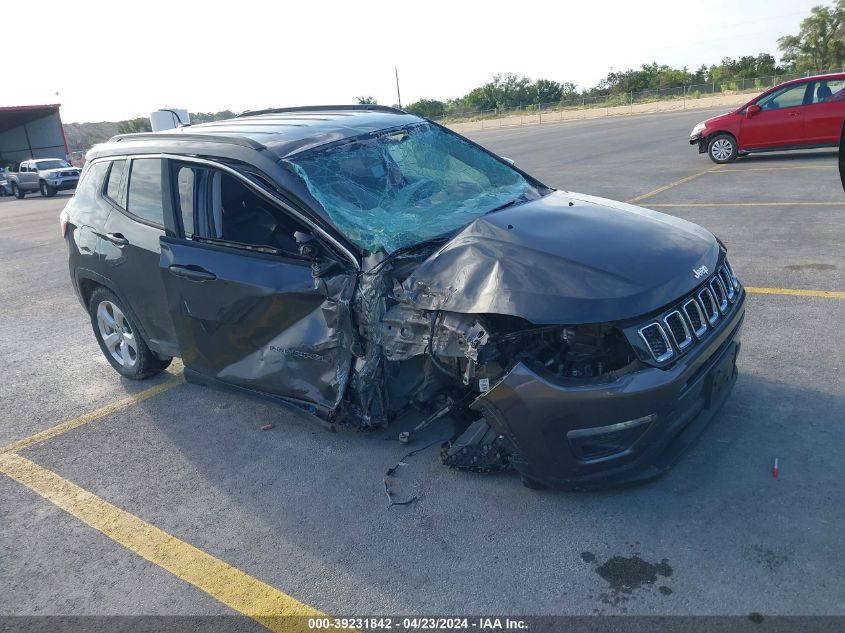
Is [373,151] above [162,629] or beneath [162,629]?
above

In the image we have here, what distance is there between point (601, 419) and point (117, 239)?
356 cm

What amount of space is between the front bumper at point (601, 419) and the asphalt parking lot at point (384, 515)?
0.25 meters

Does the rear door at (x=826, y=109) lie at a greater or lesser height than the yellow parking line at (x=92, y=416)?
greater

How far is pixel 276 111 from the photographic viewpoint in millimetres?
5875

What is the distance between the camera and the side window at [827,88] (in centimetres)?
1315

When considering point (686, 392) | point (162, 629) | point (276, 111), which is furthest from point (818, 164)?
point (162, 629)

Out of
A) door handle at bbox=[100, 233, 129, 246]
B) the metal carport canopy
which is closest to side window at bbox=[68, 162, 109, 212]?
door handle at bbox=[100, 233, 129, 246]

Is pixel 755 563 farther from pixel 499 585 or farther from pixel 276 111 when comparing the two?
pixel 276 111

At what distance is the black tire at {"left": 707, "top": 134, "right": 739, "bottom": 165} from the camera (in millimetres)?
14430

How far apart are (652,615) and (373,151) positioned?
3085mm

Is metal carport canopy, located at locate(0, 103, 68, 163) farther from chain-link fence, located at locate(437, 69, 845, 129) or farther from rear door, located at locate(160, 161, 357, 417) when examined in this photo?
rear door, located at locate(160, 161, 357, 417)

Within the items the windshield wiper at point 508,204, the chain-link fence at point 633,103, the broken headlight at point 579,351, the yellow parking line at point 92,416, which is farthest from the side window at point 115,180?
the chain-link fence at point 633,103

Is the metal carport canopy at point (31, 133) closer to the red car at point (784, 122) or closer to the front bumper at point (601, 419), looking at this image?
the red car at point (784, 122)

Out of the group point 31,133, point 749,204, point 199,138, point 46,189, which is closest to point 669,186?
point 749,204
